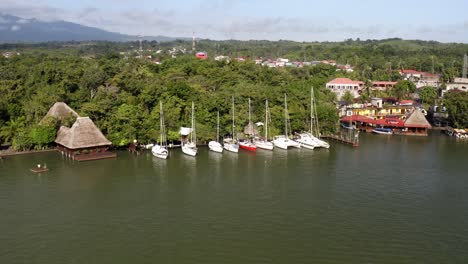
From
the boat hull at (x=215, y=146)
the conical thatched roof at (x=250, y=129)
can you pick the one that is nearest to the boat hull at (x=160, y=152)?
the boat hull at (x=215, y=146)

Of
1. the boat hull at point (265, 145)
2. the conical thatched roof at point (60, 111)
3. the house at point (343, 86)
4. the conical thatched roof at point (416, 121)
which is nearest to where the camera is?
the conical thatched roof at point (60, 111)

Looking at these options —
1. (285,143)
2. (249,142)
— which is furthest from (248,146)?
(285,143)

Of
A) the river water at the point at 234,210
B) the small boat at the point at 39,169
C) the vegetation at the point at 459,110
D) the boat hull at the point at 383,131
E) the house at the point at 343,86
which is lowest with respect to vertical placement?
the river water at the point at 234,210

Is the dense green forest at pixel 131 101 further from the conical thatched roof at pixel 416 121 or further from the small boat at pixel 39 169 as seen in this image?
the conical thatched roof at pixel 416 121

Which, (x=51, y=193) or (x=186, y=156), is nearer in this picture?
(x=51, y=193)

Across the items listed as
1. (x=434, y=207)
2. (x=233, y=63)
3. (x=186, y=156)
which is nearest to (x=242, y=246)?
(x=434, y=207)

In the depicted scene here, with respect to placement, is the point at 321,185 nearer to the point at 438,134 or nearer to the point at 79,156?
the point at 79,156

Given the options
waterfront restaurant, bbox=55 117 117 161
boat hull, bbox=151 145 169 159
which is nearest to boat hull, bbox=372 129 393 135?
boat hull, bbox=151 145 169 159
